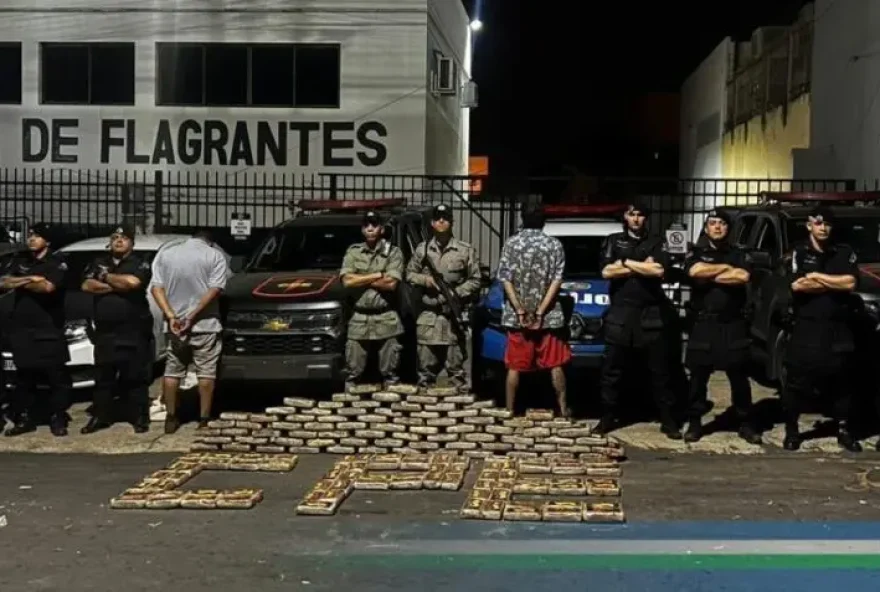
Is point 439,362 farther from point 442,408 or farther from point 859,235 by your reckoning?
point 859,235

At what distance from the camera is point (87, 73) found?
21.9 meters

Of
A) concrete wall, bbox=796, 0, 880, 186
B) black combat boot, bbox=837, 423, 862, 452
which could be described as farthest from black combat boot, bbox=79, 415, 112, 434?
concrete wall, bbox=796, 0, 880, 186

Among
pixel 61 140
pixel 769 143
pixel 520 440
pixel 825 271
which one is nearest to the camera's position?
pixel 825 271

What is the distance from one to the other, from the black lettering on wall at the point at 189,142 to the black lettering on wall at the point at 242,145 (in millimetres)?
681

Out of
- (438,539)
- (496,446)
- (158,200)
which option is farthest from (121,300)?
(158,200)

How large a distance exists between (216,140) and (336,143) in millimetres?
2318

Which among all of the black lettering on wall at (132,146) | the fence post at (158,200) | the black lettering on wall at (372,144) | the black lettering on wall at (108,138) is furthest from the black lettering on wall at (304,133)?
the fence post at (158,200)

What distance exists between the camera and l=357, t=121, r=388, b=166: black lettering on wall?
21.4 meters

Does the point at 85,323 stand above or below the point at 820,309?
below

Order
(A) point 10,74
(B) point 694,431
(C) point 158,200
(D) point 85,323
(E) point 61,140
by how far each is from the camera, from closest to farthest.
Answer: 1. (B) point 694,431
2. (D) point 85,323
3. (C) point 158,200
4. (E) point 61,140
5. (A) point 10,74

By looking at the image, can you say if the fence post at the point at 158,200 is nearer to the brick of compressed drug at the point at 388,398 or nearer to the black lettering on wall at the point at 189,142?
the black lettering on wall at the point at 189,142

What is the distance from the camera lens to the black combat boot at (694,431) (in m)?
9.14

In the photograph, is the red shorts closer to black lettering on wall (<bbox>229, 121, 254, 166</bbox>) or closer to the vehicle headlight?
the vehicle headlight

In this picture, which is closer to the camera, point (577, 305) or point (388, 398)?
point (388, 398)
